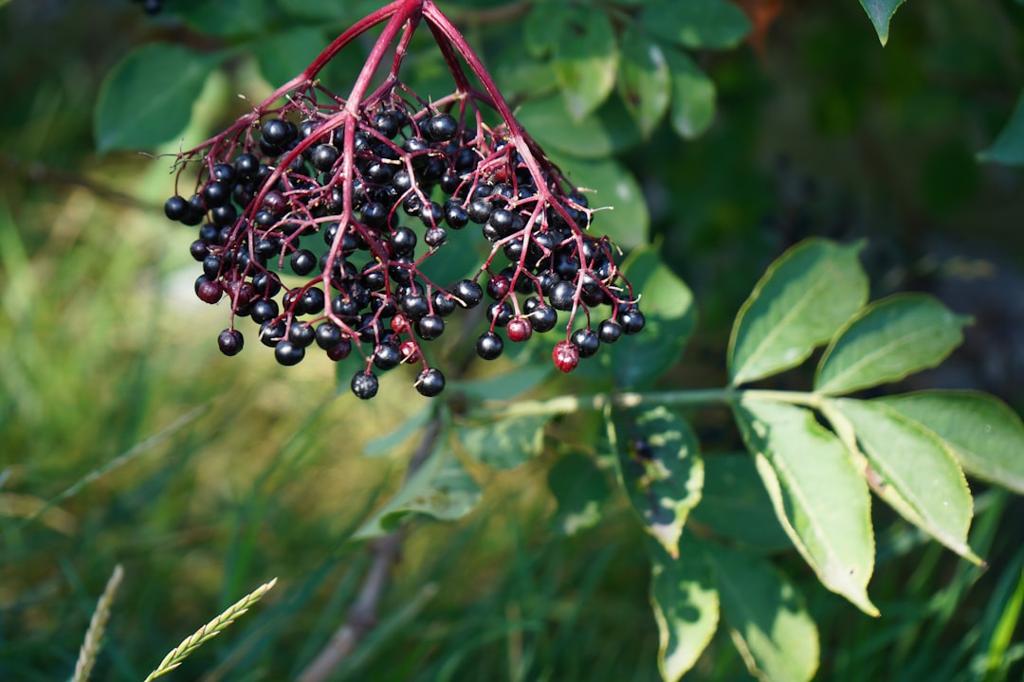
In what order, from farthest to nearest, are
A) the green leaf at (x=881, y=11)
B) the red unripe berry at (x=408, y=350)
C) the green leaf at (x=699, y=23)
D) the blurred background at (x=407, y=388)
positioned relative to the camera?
the blurred background at (x=407, y=388)
the green leaf at (x=699, y=23)
the red unripe berry at (x=408, y=350)
the green leaf at (x=881, y=11)

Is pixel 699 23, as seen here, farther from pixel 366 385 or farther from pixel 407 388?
pixel 407 388

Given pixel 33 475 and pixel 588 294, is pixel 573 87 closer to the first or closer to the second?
Result: pixel 588 294

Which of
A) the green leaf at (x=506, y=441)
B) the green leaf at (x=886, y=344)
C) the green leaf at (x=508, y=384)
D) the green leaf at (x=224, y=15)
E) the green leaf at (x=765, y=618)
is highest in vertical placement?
the green leaf at (x=224, y=15)

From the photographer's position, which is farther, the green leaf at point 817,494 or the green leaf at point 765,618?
the green leaf at point 765,618

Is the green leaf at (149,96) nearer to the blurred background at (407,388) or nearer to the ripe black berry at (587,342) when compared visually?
the blurred background at (407,388)

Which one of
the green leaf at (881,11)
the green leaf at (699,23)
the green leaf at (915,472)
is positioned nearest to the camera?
the green leaf at (881,11)

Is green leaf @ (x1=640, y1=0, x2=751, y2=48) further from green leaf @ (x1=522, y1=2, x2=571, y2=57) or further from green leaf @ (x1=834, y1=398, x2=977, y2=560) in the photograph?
green leaf @ (x1=834, y1=398, x2=977, y2=560)

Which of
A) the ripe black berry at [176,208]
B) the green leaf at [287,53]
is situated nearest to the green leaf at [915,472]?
the ripe black berry at [176,208]

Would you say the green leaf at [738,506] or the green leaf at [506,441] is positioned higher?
the green leaf at [506,441]

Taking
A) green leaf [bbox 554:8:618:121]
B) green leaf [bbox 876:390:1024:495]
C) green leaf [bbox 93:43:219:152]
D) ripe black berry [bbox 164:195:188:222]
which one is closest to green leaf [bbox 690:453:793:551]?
green leaf [bbox 876:390:1024:495]
